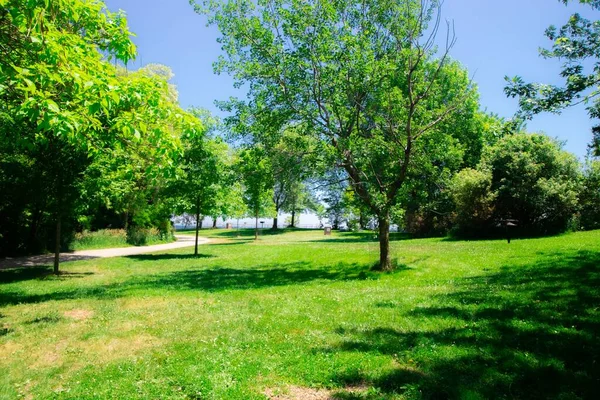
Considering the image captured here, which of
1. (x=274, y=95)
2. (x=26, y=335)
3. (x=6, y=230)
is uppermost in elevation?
(x=274, y=95)

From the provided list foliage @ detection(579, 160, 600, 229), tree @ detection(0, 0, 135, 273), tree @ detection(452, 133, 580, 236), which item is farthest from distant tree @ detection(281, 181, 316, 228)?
tree @ detection(0, 0, 135, 273)

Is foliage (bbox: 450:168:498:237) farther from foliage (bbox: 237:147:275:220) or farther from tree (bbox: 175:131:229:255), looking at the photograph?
tree (bbox: 175:131:229:255)

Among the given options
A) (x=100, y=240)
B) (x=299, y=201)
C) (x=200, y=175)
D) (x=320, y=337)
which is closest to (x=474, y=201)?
(x=200, y=175)

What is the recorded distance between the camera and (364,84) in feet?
51.2

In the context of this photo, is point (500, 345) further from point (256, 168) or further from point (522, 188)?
point (522, 188)

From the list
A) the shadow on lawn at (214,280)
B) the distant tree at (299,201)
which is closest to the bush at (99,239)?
the shadow on lawn at (214,280)

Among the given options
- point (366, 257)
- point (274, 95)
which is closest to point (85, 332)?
point (274, 95)

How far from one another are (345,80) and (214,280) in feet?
32.4

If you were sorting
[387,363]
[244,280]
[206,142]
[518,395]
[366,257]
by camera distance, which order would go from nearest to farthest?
[518,395] → [387,363] → [244,280] → [366,257] → [206,142]

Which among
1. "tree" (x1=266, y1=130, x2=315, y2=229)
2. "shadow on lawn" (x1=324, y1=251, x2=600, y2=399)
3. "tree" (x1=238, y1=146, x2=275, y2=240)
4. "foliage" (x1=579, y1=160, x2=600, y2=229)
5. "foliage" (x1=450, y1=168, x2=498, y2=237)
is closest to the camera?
"shadow on lawn" (x1=324, y1=251, x2=600, y2=399)

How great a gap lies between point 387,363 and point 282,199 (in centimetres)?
6291

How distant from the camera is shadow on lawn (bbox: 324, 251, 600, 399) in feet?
17.2

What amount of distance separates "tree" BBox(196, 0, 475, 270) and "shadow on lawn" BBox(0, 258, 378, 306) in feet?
8.16

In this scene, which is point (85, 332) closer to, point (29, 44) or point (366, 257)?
point (29, 44)
